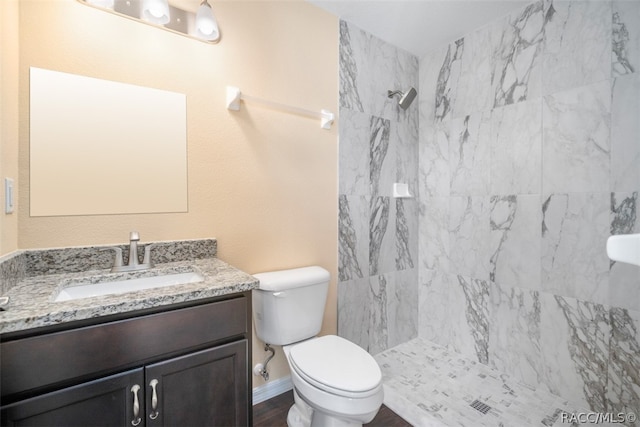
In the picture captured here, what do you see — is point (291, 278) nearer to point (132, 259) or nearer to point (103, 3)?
point (132, 259)

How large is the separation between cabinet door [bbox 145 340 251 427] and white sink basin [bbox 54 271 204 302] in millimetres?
290

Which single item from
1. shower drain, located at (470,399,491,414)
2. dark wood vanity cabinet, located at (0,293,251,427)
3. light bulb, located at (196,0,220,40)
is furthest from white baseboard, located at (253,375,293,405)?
light bulb, located at (196,0,220,40)

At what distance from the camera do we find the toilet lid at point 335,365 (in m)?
1.17

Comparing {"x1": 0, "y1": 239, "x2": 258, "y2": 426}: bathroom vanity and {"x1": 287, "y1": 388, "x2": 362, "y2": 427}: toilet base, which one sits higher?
{"x1": 0, "y1": 239, "x2": 258, "y2": 426}: bathroom vanity

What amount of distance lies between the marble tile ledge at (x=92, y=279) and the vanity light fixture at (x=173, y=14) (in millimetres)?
1024

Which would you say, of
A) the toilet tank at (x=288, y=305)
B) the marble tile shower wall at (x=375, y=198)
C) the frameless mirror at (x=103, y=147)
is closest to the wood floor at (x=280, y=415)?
the toilet tank at (x=288, y=305)

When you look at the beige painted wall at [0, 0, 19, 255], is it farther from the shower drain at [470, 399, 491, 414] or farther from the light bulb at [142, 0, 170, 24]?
the shower drain at [470, 399, 491, 414]

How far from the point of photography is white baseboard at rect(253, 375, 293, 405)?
1.66 m

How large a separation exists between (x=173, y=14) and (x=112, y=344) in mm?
1446

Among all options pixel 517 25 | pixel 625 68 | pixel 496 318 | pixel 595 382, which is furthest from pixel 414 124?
pixel 595 382

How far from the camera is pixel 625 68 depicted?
59.1 inches

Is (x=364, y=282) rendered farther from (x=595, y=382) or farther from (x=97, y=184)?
(x=97, y=184)

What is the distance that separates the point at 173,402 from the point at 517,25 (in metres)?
2.75

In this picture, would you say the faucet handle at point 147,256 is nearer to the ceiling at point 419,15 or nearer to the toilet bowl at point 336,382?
the toilet bowl at point 336,382
